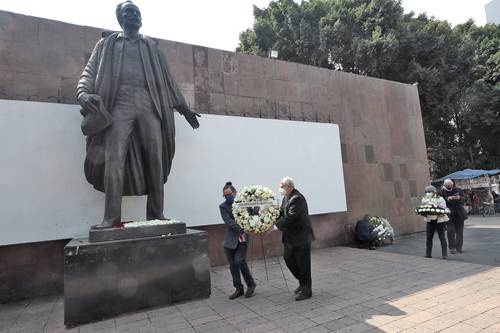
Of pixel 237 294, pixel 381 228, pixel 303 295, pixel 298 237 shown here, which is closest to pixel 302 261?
pixel 298 237

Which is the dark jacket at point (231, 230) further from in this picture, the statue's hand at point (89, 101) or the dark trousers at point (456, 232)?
the dark trousers at point (456, 232)

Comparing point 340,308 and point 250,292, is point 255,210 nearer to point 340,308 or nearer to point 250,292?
point 250,292

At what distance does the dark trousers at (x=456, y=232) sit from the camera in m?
7.25

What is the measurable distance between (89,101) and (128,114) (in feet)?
1.94

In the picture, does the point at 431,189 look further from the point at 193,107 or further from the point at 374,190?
the point at 193,107

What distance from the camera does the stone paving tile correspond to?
3520 millimetres

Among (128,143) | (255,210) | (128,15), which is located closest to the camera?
(255,210)

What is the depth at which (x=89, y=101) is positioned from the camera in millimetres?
4527

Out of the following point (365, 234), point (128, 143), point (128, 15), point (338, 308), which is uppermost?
point (128, 15)

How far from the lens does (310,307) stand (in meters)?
4.14

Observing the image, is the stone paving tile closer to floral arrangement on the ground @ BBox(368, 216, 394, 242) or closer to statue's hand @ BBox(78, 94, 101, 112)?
floral arrangement on the ground @ BBox(368, 216, 394, 242)

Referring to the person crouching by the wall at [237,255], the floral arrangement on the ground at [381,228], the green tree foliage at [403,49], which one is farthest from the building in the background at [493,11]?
the person crouching by the wall at [237,255]

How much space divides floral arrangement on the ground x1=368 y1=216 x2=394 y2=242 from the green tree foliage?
9.45 m

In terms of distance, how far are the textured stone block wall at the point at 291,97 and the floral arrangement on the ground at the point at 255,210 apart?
112 inches
